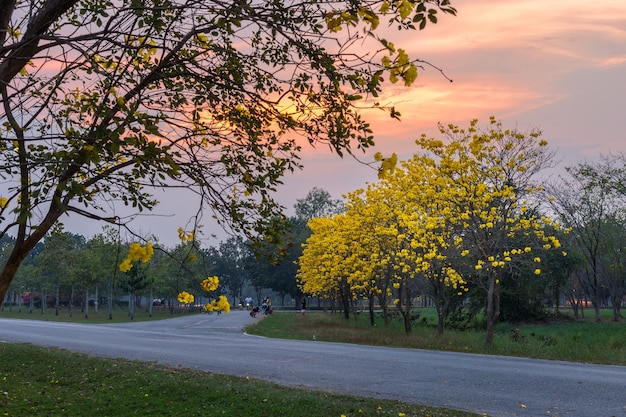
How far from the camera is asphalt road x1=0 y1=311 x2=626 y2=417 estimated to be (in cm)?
1036

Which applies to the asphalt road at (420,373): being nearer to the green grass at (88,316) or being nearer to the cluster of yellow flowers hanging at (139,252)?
the cluster of yellow flowers hanging at (139,252)

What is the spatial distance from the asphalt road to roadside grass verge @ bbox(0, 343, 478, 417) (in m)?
1.20

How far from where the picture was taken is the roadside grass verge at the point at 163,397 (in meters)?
9.03

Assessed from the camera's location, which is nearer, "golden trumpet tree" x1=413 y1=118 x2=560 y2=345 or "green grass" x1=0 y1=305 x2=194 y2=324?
"golden trumpet tree" x1=413 y1=118 x2=560 y2=345

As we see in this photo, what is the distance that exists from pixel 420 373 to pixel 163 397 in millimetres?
6251

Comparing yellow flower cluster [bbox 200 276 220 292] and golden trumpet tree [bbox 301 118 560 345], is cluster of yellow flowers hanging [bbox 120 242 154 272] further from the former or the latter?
golden trumpet tree [bbox 301 118 560 345]

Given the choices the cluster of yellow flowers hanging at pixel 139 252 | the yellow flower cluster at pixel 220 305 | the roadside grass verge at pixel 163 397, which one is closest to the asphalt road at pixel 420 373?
the roadside grass verge at pixel 163 397

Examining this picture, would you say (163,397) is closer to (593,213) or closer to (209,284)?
(209,284)

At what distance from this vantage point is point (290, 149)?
18.9ft

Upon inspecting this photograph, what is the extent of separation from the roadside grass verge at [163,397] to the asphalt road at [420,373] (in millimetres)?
1200

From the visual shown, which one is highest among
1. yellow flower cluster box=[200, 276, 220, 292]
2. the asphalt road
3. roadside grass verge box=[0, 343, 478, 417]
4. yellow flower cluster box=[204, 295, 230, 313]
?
yellow flower cluster box=[200, 276, 220, 292]

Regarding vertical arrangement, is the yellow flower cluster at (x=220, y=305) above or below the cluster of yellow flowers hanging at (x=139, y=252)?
below

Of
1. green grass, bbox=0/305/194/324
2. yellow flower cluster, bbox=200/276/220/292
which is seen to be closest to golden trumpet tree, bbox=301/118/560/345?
yellow flower cluster, bbox=200/276/220/292

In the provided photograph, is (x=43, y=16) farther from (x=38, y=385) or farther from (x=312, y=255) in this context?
(x=312, y=255)
